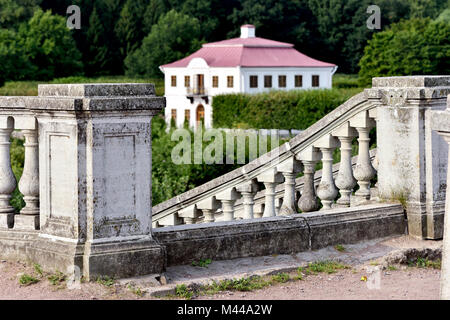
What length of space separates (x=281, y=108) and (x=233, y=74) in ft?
34.5

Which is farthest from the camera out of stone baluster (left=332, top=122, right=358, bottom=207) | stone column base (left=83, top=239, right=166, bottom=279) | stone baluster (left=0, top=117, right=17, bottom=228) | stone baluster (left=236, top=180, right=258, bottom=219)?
stone baluster (left=236, top=180, right=258, bottom=219)

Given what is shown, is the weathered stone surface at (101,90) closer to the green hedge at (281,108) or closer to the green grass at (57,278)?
the green grass at (57,278)

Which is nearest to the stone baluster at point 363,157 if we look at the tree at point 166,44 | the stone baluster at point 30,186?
the stone baluster at point 30,186

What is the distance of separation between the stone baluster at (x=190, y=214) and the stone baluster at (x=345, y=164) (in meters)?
1.79

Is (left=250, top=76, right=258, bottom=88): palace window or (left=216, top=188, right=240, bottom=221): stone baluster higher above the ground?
(left=250, top=76, right=258, bottom=88): palace window

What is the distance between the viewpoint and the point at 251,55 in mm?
54469

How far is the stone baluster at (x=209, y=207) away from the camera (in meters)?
8.29

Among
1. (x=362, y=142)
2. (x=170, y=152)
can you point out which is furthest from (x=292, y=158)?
(x=170, y=152)

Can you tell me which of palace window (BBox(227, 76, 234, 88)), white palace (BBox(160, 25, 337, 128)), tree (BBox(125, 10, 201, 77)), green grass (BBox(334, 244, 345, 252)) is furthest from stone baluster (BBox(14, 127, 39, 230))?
tree (BBox(125, 10, 201, 77))

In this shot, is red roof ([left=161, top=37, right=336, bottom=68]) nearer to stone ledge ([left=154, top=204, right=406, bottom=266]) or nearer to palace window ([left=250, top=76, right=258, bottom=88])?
palace window ([left=250, top=76, right=258, bottom=88])

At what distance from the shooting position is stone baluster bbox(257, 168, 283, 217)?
7.62m

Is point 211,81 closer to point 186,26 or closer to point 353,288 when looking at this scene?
point 186,26

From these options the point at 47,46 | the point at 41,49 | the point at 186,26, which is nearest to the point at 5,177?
the point at 47,46

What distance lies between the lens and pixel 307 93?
42.6 meters
